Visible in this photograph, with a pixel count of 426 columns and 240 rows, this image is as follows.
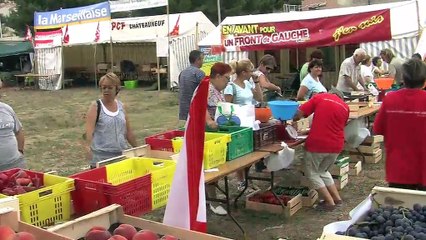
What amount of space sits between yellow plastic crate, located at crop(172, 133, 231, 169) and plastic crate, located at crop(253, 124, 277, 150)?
21.6 inches

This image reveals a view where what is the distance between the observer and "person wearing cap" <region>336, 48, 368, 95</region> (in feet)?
27.9

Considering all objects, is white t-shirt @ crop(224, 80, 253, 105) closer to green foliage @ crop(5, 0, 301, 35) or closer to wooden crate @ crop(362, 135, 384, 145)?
wooden crate @ crop(362, 135, 384, 145)

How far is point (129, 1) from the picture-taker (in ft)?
66.3

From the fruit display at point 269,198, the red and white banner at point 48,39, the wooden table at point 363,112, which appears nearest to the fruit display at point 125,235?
the fruit display at point 269,198

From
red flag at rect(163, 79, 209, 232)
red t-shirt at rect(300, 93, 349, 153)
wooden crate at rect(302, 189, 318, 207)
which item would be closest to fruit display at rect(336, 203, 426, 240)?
red flag at rect(163, 79, 209, 232)

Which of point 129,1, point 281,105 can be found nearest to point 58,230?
point 281,105

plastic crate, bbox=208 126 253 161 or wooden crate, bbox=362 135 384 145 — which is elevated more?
plastic crate, bbox=208 126 253 161

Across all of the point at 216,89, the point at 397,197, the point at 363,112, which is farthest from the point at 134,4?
the point at 397,197

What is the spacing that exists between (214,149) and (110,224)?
1.95 m

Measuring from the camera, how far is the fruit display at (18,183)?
10.3ft

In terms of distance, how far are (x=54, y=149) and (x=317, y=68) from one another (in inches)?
223

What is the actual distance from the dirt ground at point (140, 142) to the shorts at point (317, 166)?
37cm

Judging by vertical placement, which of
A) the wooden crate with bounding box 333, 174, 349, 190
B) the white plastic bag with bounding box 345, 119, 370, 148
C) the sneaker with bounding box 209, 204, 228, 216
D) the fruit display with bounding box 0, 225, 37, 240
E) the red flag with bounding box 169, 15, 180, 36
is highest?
the red flag with bounding box 169, 15, 180, 36

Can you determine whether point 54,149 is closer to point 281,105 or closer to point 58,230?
point 281,105
